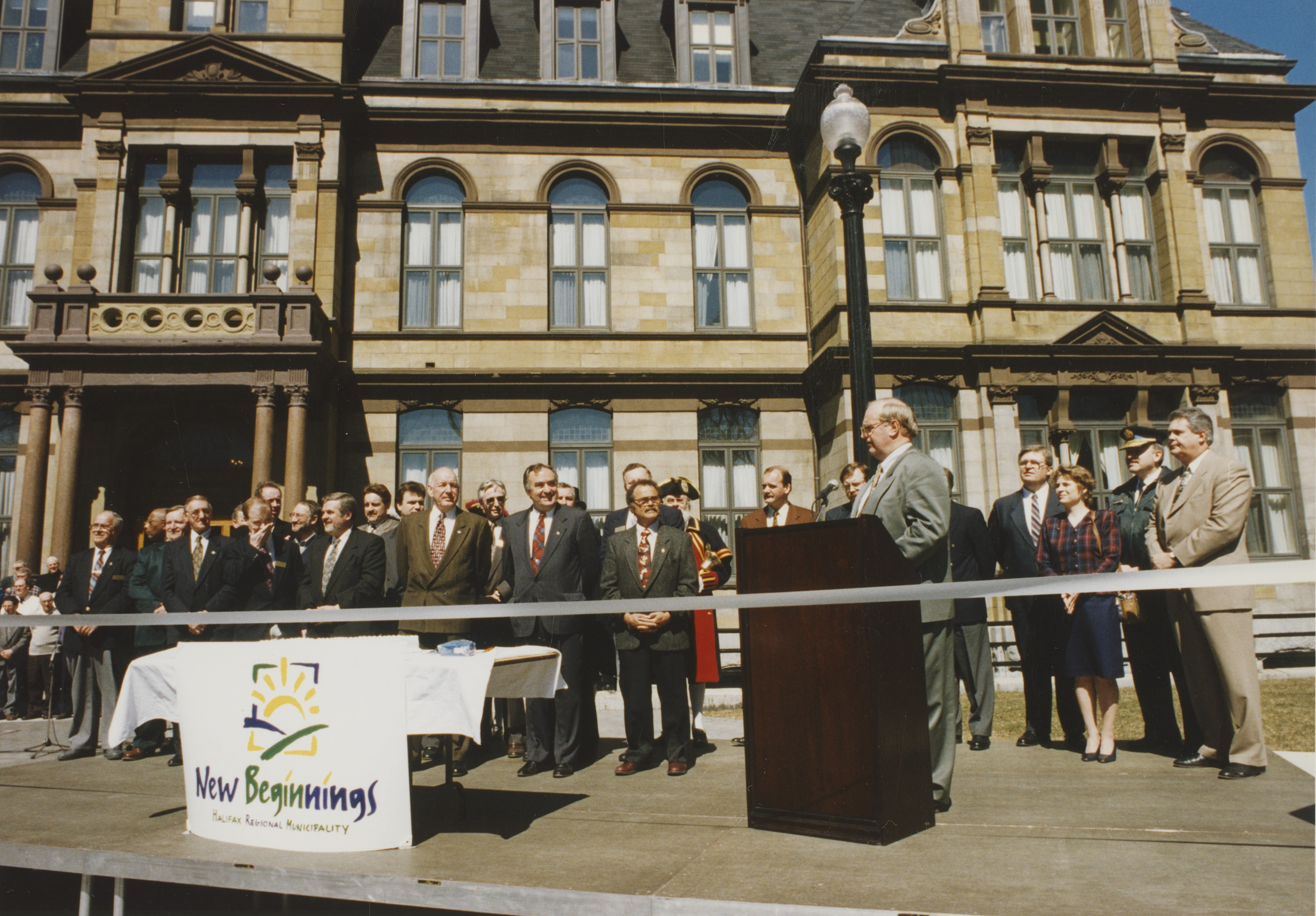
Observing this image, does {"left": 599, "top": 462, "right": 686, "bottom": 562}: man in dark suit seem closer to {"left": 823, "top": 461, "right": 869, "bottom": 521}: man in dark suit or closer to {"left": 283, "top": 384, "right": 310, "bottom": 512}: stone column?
{"left": 823, "top": 461, "right": 869, "bottom": 521}: man in dark suit

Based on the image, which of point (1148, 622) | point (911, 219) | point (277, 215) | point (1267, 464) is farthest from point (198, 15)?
point (1267, 464)

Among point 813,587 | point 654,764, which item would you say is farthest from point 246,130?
point 813,587

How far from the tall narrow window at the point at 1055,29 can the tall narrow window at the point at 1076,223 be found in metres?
2.21

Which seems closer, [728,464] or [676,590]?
[676,590]

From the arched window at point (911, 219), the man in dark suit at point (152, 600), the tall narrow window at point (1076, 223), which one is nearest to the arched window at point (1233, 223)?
the tall narrow window at point (1076, 223)

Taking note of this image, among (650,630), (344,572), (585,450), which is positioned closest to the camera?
(650,630)

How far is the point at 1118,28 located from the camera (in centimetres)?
1822

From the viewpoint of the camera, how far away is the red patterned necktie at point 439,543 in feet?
22.4

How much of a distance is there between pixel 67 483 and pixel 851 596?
15.2 meters

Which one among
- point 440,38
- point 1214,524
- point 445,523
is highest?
point 440,38

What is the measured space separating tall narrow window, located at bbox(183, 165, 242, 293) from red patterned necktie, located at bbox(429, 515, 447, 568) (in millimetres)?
12179

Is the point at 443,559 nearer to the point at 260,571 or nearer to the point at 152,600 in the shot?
the point at 260,571

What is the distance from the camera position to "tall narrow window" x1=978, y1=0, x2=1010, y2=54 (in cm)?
1791

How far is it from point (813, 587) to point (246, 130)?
16734 millimetres
